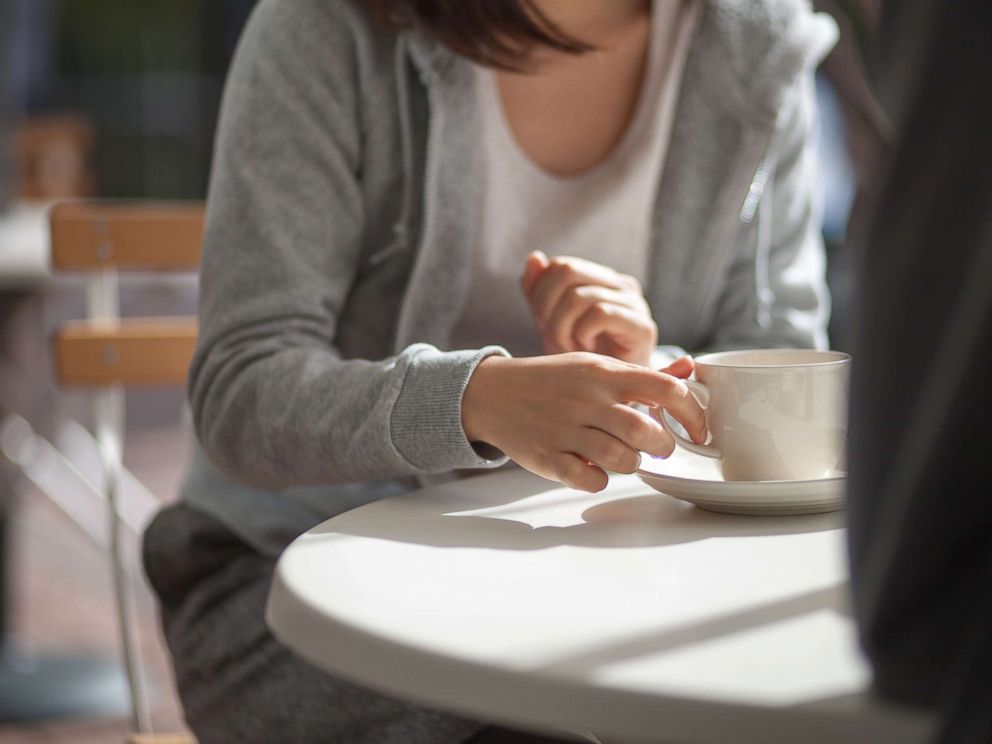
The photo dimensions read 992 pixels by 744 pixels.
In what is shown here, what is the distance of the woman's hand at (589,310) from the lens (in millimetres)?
891

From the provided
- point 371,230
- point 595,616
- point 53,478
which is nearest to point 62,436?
point 53,478

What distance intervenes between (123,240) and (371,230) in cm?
50

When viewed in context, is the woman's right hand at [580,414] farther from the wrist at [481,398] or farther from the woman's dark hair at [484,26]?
the woman's dark hair at [484,26]

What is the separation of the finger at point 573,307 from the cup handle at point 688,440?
0.14 metres

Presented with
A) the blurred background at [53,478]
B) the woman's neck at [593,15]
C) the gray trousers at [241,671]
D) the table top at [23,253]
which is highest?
the woman's neck at [593,15]

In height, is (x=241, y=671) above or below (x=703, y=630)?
below

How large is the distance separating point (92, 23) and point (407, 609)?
1017 cm

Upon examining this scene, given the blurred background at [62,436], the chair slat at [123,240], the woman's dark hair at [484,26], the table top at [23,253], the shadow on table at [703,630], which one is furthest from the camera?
the blurred background at [62,436]

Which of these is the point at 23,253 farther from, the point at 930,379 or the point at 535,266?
the point at 930,379

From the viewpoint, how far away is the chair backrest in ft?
4.76

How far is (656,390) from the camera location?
2.27 ft

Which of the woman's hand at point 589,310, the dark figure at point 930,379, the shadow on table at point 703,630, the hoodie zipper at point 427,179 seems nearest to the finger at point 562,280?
the woman's hand at point 589,310

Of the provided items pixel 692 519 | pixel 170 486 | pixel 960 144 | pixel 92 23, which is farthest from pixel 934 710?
pixel 92 23

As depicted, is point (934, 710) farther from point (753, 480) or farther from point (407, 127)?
point (407, 127)
